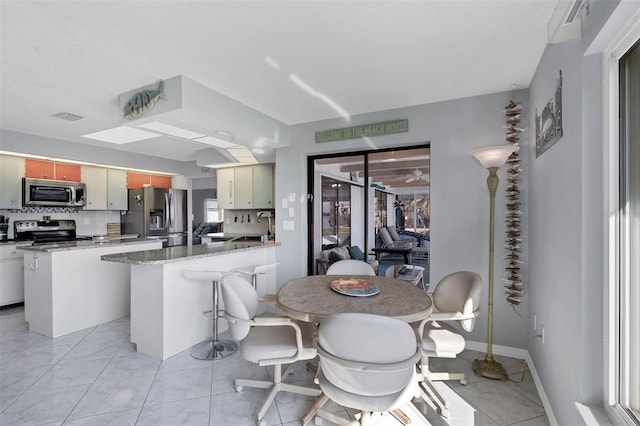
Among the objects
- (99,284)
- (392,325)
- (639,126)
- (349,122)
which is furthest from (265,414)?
(349,122)

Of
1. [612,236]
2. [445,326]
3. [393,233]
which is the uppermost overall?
[612,236]

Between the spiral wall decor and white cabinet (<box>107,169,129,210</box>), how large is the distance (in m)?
6.29

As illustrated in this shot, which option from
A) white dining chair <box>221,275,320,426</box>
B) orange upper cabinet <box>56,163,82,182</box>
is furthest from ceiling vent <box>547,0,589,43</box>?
orange upper cabinet <box>56,163,82,182</box>

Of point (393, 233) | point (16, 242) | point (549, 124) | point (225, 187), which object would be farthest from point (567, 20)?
point (16, 242)

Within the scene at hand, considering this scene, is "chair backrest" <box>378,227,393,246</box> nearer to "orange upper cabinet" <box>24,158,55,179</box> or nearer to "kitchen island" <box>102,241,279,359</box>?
"kitchen island" <box>102,241,279,359</box>

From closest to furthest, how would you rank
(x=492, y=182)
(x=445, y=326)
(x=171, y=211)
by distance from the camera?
(x=445, y=326)
(x=492, y=182)
(x=171, y=211)

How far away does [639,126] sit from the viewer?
1258 mm

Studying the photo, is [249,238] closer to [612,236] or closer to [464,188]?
[464,188]

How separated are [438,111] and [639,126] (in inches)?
85.4

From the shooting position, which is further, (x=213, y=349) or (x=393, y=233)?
(x=393, y=233)

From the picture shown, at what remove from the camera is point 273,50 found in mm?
2291

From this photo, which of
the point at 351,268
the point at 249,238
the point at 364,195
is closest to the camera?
the point at 351,268

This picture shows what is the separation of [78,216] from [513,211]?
263 inches

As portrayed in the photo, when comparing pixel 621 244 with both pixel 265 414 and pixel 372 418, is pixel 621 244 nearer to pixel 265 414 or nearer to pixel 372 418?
pixel 372 418
